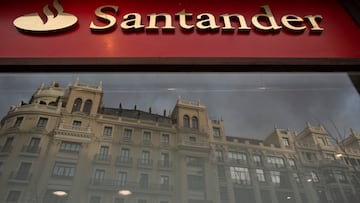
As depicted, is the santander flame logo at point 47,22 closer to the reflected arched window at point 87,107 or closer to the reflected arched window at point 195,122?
the reflected arched window at point 87,107

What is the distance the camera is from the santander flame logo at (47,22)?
58.0 inches

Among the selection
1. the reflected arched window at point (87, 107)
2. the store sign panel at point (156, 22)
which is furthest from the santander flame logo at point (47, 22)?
the reflected arched window at point (87, 107)

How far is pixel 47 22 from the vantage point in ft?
4.95

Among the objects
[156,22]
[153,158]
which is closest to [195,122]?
[153,158]

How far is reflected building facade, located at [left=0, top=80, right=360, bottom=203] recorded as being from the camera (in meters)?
1.06

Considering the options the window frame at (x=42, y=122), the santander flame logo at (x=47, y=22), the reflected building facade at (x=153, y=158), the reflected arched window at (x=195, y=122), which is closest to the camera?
the reflected building facade at (x=153, y=158)

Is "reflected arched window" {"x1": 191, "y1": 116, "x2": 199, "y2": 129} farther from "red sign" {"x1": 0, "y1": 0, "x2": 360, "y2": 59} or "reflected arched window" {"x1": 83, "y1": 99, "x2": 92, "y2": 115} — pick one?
"reflected arched window" {"x1": 83, "y1": 99, "x2": 92, "y2": 115}

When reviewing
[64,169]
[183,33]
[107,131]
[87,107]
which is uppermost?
[183,33]

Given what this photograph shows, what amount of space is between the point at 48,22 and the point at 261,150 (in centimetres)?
128

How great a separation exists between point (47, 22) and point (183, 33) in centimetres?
74

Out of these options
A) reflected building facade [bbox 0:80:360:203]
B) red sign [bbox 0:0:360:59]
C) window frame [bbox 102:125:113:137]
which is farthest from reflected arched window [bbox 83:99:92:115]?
red sign [bbox 0:0:360:59]

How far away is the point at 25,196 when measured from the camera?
1003mm

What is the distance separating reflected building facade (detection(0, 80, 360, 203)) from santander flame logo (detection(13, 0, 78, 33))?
34cm

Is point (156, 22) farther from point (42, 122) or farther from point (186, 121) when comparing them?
point (42, 122)
